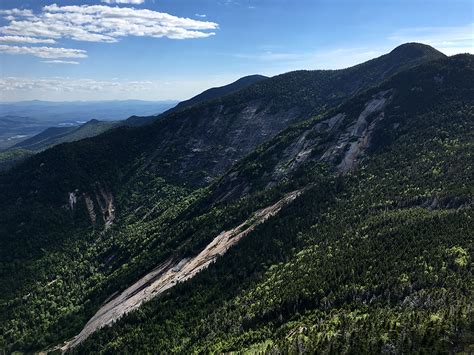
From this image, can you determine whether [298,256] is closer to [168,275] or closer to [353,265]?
[353,265]

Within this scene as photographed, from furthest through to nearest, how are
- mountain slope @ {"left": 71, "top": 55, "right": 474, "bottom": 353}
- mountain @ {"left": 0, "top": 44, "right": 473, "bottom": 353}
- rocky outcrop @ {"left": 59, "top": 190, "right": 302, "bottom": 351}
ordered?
1. rocky outcrop @ {"left": 59, "top": 190, "right": 302, "bottom": 351}
2. mountain @ {"left": 0, "top": 44, "right": 473, "bottom": 353}
3. mountain slope @ {"left": 71, "top": 55, "right": 474, "bottom": 353}

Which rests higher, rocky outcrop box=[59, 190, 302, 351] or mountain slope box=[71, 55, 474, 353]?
mountain slope box=[71, 55, 474, 353]

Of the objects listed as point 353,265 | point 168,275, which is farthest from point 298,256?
point 168,275

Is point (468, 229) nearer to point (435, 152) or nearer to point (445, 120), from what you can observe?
point (435, 152)

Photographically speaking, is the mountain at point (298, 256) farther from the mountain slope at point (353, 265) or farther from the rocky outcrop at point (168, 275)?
the rocky outcrop at point (168, 275)

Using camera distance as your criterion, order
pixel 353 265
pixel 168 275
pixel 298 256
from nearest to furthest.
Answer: pixel 353 265, pixel 298 256, pixel 168 275

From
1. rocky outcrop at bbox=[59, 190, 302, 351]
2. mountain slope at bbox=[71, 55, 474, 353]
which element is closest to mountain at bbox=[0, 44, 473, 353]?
mountain slope at bbox=[71, 55, 474, 353]

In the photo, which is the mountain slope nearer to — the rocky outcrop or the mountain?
the mountain

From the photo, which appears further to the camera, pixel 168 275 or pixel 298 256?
pixel 168 275

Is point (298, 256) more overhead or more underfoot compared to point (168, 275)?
more overhead
